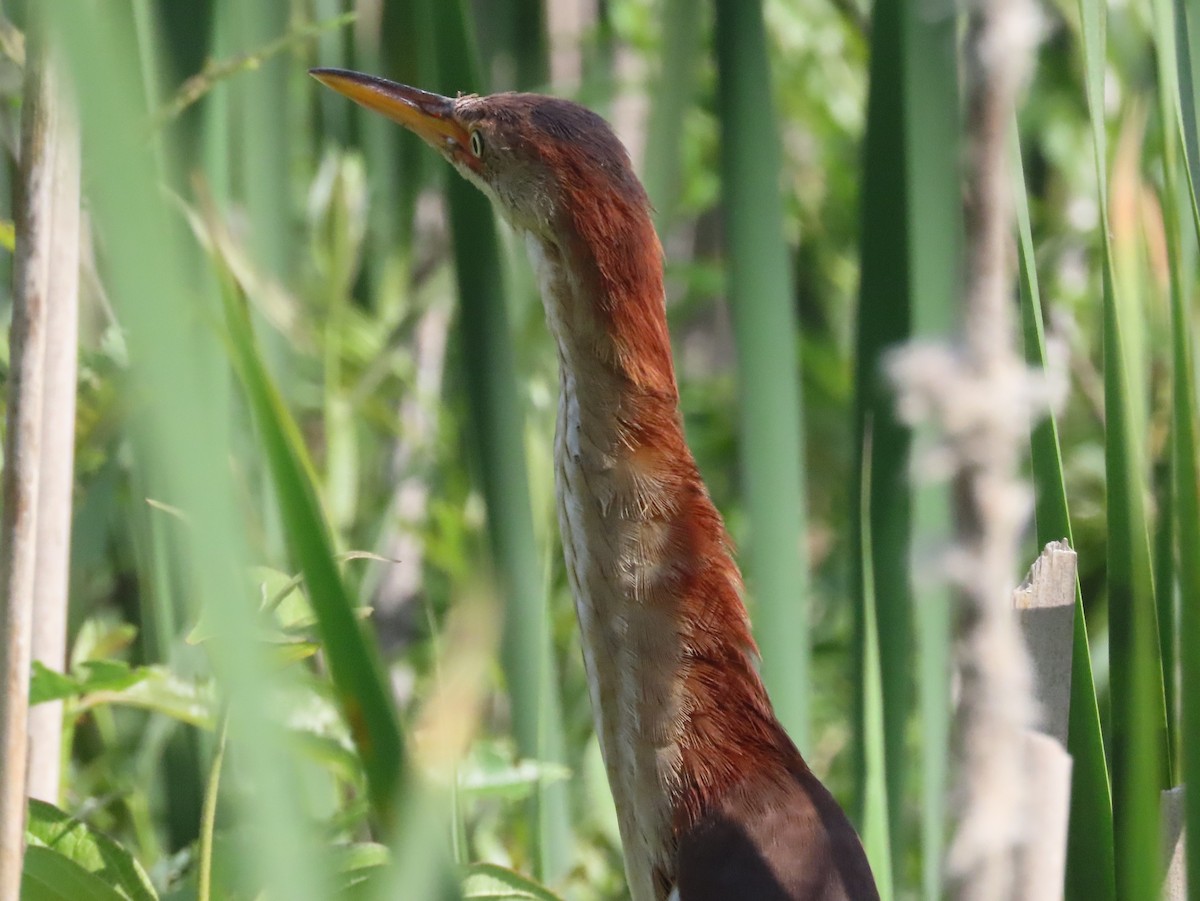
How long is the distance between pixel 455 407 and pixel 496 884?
848 millimetres

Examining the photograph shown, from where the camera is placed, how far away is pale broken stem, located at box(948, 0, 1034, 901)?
0.47m

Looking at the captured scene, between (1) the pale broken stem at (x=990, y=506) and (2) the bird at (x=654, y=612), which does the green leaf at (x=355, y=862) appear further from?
(1) the pale broken stem at (x=990, y=506)

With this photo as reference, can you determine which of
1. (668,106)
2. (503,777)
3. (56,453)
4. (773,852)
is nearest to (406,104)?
(668,106)

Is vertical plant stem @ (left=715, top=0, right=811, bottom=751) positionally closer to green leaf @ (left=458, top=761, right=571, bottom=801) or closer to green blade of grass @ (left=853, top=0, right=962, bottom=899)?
green blade of grass @ (left=853, top=0, right=962, bottom=899)

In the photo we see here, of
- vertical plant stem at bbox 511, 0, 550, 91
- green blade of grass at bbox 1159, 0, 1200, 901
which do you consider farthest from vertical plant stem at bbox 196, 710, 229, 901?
vertical plant stem at bbox 511, 0, 550, 91

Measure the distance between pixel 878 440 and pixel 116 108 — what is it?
0.62 m

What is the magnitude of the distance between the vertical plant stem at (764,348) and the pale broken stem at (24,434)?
0.45 metres

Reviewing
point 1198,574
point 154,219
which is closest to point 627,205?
point 1198,574

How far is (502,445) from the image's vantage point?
38.8 inches

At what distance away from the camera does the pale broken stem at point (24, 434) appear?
72 centimetres

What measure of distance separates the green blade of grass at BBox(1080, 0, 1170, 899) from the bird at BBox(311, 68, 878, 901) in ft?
0.70

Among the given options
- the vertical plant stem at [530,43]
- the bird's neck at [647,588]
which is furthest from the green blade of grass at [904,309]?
the vertical plant stem at [530,43]

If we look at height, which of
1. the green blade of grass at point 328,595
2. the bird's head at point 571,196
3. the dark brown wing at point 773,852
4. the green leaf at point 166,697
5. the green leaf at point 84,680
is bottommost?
the dark brown wing at point 773,852

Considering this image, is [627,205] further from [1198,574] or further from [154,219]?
[154,219]
